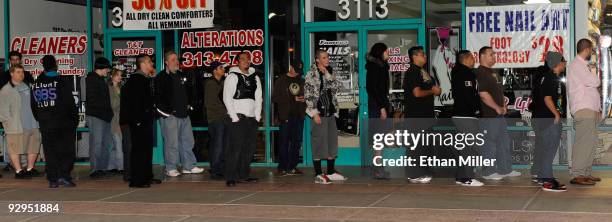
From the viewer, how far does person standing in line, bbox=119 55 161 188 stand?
1209 centimetres

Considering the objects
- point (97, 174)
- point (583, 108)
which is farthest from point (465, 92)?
point (97, 174)

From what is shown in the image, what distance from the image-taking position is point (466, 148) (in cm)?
1191

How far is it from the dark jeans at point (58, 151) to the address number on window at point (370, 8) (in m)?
4.74

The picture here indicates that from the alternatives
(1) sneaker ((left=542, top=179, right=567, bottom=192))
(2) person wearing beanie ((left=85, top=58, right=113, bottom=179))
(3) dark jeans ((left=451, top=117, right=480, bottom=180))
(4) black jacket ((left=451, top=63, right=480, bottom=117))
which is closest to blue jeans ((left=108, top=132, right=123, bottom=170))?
(2) person wearing beanie ((left=85, top=58, right=113, bottom=179))

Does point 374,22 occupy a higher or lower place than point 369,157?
higher

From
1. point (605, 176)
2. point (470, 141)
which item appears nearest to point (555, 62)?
point (470, 141)

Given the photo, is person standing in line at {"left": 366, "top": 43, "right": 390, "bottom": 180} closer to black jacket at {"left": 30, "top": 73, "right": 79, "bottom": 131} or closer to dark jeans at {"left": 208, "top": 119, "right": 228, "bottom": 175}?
dark jeans at {"left": 208, "top": 119, "right": 228, "bottom": 175}

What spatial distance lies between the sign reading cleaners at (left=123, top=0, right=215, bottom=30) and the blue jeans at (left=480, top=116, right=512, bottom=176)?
17.6ft

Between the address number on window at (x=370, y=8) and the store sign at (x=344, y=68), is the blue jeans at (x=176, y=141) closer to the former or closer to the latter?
the store sign at (x=344, y=68)

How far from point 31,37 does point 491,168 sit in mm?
8549

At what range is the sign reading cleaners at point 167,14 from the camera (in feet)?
49.7

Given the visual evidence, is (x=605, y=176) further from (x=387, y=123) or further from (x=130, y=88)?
(x=130, y=88)

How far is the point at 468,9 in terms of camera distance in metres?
13.9

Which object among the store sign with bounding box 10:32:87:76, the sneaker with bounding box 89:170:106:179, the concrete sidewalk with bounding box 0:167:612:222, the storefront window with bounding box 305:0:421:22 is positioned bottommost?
the concrete sidewalk with bounding box 0:167:612:222
